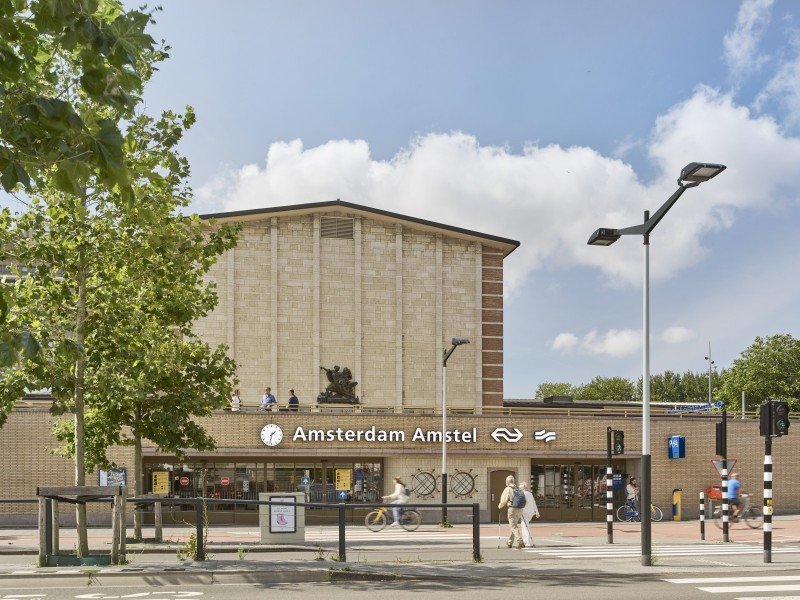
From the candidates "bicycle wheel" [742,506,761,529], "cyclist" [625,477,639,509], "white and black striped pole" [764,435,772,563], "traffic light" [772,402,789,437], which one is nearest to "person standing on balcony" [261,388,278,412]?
"cyclist" [625,477,639,509]

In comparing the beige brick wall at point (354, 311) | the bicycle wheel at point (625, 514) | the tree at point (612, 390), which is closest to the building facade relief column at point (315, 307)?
the beige brick wall at point (354, 311)

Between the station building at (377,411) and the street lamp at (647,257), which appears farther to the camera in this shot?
the station building at (377,411)

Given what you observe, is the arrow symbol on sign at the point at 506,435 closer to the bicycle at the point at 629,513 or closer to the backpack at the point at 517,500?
the bicycle at the point at 629,513

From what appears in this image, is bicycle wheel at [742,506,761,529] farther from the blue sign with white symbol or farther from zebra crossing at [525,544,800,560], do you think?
the blue sign with white symbol

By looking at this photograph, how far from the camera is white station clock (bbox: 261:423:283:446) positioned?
3516cm

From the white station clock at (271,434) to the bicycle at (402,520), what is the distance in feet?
30.0

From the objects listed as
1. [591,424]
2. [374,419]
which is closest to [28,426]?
[374,419]

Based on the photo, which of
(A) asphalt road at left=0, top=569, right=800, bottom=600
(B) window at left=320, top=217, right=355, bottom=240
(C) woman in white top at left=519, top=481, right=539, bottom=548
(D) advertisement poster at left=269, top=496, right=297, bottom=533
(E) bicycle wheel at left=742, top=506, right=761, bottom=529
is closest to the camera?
(A) asphalt road at left=0, top=569, right=800, bottom=600

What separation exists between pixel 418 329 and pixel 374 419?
10305 mm

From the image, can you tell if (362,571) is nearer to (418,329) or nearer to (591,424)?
(591,424)

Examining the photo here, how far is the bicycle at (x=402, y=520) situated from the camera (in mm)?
26422

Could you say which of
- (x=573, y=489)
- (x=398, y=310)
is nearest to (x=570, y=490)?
(x=573, y=489)

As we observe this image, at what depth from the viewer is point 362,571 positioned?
47.4ft

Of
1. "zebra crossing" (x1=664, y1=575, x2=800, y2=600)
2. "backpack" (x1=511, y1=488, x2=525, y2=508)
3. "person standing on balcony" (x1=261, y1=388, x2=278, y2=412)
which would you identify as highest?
"person standing on balcony" (x1=261, y1=388, x2=278, y2=412)
